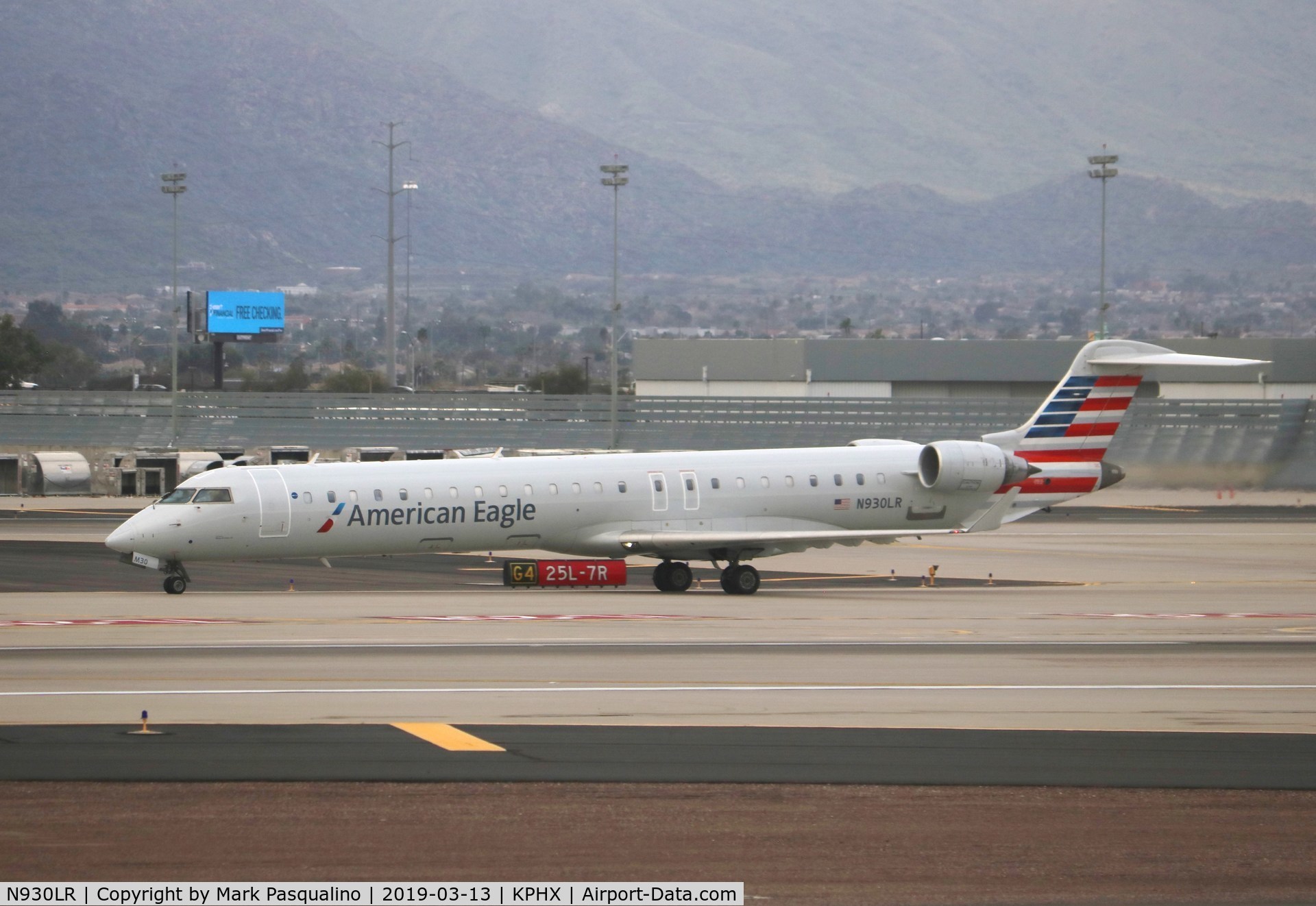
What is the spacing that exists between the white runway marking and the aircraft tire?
44.2 feet

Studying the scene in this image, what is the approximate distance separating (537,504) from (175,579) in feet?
24.4

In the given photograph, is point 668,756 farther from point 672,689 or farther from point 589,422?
point 589,422

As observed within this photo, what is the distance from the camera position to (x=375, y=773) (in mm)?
14469

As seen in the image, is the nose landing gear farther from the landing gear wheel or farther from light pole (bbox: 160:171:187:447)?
light pole (bbox: 160:171:187:447)

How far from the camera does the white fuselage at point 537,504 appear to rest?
3014 centimetres

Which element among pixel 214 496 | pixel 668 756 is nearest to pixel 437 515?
pixel 214 496

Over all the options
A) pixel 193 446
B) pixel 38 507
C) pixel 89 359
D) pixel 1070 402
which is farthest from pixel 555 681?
pixel 89 359

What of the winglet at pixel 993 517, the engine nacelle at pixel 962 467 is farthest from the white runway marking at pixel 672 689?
the engine nacelle at pixel 962 467

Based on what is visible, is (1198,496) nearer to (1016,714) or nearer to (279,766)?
(1016,714)

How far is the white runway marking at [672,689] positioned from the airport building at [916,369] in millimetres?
72567

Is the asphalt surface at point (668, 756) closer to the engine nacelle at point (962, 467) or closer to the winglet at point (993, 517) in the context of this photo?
the winglet at point (993, 517)

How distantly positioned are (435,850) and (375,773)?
255cm

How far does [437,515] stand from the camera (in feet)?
102

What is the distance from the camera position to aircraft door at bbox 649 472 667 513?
32844 mm
